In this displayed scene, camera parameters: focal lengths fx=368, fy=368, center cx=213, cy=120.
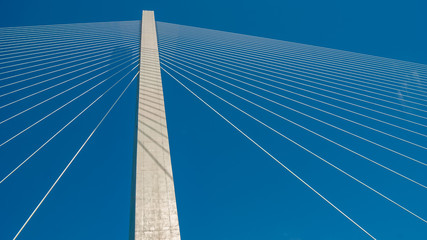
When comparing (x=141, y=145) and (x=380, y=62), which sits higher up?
(x=380, y=62)

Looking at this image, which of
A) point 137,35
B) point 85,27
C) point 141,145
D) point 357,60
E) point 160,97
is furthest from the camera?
point 85,27

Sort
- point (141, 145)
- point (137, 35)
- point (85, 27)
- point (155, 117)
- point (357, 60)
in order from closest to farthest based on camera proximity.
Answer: point (141, 145) < point (155, 117) < point (137, 35) < point (357, 60) < point (85, 27)

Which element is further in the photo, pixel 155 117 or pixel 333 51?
pixel 333 51

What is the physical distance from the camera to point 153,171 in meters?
4.54

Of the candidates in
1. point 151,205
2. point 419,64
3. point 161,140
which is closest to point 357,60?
point 419,64

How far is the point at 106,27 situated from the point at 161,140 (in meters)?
8.44

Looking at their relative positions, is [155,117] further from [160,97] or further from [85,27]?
[85,27]

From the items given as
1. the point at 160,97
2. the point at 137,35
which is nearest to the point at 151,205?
the point at 160,97

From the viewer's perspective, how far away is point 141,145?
4926 mm

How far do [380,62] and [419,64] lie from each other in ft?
3.38

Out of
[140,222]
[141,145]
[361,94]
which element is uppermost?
[361,94]

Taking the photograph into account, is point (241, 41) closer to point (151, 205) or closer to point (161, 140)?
point (161, 140)

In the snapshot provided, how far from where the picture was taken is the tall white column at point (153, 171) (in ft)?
13.0

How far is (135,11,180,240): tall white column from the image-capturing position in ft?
13.0
